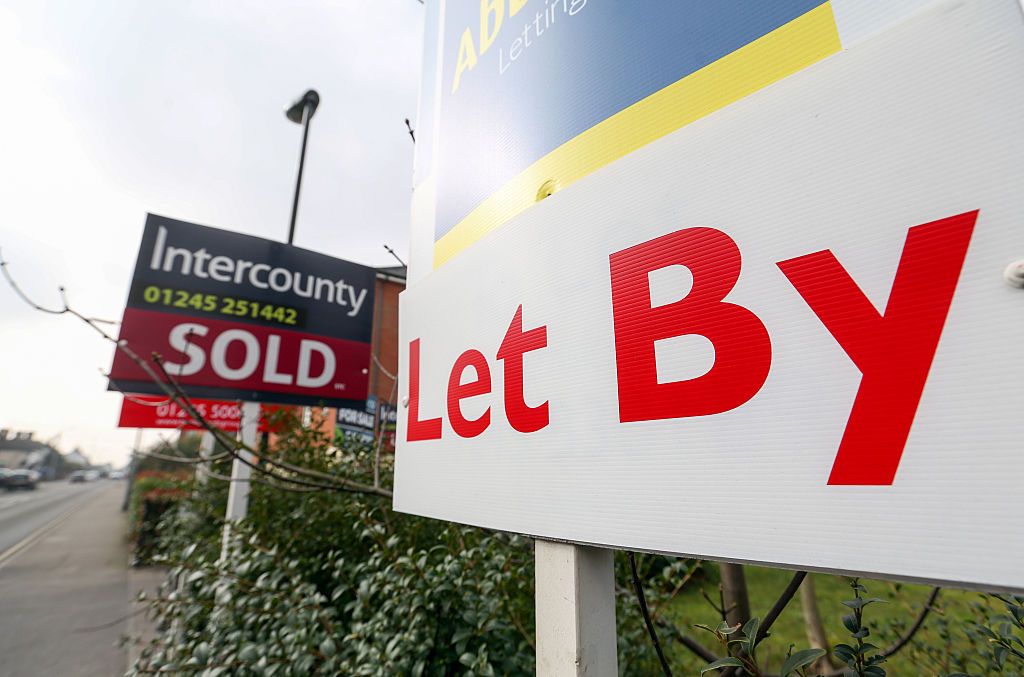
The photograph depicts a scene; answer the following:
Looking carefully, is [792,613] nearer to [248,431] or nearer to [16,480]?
[248,431]

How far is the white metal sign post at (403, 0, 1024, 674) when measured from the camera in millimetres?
460

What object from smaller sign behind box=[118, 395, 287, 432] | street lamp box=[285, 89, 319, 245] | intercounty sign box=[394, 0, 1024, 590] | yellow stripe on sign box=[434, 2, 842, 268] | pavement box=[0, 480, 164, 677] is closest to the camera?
intercounty sign box=[394, 0, 1024, 590]

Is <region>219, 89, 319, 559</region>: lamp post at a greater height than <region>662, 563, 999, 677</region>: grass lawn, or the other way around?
<region>219, 89, 319, 559</region>: lamp post

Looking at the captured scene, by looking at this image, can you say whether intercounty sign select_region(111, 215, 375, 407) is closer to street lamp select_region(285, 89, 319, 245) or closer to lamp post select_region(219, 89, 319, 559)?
lamp post select_region(219, 89, 319, 559)

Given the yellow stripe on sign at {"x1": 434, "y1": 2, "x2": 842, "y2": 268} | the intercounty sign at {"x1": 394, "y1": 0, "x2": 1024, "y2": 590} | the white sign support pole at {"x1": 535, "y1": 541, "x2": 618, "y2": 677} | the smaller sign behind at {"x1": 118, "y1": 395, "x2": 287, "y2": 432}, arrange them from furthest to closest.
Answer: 1. the smaller sign behind at {"x1": 118, "y1": 395, "x2": 287, "y2": 432}
2. the white sign support pole at {"x1": 535, "y1": 541, "x2": 618, "y2": 677}
3. the yellow stripe on sign at {"x1": 434, "y1": 2, "x2": 842, "y2": 268}
4. the intercounty sign at {"x1": 394, "y1": 0, "x2": 1024, "y2": 590}

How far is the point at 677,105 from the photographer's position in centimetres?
78

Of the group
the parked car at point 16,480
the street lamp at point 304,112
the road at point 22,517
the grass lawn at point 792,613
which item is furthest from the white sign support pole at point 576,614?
the parked car at point 16,480

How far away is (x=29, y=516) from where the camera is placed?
54.2 feet

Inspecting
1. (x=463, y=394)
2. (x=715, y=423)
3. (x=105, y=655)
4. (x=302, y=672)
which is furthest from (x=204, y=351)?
(x=105, y=655)

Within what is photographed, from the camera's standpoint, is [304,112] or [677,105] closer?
[677,105]

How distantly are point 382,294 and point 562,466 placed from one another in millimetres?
10645

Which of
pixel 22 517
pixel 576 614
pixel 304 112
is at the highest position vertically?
pixel 304 112

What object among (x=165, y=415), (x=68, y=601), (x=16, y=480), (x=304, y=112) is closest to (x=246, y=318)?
(x=304, y=112)

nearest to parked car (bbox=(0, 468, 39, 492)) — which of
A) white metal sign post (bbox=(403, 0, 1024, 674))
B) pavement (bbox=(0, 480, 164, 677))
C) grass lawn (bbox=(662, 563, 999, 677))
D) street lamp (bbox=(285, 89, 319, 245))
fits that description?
pavement (bbox=(0, 480, 164, 677))
